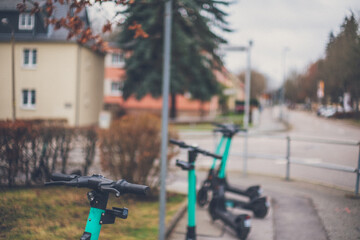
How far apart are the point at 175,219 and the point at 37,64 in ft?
9.95

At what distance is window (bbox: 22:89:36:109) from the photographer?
135 inches

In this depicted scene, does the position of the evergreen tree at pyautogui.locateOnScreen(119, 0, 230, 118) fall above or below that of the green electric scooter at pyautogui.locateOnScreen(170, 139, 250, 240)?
above

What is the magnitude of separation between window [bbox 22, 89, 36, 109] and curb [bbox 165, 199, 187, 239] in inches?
96.8

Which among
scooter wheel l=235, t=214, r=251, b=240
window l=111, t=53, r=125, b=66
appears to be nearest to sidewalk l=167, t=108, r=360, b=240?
scooter wheel l=235, t=214, r=251, b=240

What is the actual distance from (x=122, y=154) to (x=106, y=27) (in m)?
2.77

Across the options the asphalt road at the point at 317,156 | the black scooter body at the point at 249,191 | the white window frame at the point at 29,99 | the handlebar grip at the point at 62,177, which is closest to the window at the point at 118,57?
the white window frame at the point at 29,99

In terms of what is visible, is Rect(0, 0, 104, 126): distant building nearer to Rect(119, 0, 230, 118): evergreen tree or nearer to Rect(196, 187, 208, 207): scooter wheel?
Rect(196, 187, 208, 207): scooter wheel

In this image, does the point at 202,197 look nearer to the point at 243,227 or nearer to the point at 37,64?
the point at 243,227

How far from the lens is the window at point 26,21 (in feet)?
10.3

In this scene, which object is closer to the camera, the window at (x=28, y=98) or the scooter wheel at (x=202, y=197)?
the window at (x=28, y=98)

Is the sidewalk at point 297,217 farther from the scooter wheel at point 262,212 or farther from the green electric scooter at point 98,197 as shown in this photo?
the green electric scooter at point 98,197

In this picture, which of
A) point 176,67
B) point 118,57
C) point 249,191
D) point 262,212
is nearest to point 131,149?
point 249,191

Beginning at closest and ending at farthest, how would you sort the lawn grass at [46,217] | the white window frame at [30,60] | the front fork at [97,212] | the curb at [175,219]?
the front fork at [97,212] < the lawn grass at [46,217] < the white window frame at [30,60] < the curb at [175,219]

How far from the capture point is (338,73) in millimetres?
3615
